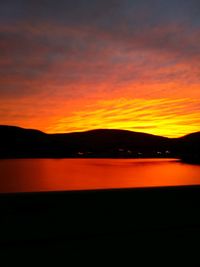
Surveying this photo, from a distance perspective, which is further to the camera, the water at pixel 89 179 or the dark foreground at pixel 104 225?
the water at pixel 89 179

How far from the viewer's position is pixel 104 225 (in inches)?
130

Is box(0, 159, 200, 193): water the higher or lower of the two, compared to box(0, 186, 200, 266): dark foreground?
lower

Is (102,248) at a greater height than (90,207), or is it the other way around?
(90,207)

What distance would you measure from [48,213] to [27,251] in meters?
0.36

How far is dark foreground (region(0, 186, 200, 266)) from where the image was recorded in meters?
3.00

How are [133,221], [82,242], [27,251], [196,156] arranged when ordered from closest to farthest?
[27,251] < [82,242] < [133,221] < [196,156]

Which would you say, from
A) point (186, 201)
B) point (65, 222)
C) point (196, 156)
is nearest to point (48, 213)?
point (65, 222)

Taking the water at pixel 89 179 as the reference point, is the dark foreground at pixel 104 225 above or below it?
above

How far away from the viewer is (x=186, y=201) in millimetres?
3658

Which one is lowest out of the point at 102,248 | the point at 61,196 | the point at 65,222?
the point at 102,248

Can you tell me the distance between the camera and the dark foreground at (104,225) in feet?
9.85

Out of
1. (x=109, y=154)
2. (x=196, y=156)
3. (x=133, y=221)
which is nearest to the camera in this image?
(x=133, y=221)

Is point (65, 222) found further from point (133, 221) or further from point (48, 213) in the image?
point (133, 221)

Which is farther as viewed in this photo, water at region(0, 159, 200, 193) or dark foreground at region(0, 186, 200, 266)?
water at region(0, 159, 200, 193)
